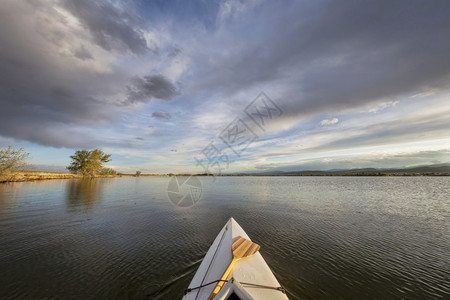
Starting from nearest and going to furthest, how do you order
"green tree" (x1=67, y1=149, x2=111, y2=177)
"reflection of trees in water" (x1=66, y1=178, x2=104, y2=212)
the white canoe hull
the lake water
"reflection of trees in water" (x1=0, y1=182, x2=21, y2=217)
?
the white canoe hull, the lake water, "reflection of trees in water" (x1=0, y1=182, x2=21, y2=217), "reflection of trees in water" (x1=66, y1=178, x2=104, y2=212), "green tree" (x1=67, y1=149, x2=111, y2=177)

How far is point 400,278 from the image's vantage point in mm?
6422

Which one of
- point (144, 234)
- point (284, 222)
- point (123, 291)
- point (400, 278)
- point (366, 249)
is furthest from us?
point (284, 222)

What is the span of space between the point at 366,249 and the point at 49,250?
1630cm

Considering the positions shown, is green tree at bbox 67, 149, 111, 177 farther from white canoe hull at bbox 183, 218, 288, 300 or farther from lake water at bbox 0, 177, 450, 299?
white canoe hull at bbox 183, 218, 288, 300

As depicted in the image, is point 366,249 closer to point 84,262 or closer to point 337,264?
point 337,264

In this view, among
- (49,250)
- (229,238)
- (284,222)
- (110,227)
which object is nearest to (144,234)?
(110,227)

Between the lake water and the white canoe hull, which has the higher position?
Answer: the white canoe hull

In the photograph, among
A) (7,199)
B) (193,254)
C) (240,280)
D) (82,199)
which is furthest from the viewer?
(82,199)

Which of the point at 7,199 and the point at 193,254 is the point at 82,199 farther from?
the point at 193,254

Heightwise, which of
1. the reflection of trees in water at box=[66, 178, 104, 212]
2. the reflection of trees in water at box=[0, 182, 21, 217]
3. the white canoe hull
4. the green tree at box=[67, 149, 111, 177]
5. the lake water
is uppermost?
the green tree at box=[67, 149, 111, 177]

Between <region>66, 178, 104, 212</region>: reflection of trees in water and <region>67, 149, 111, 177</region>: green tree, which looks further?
<region>67, 149, 111, 177</region>: green tree

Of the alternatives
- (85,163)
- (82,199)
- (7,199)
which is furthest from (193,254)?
(85,163)

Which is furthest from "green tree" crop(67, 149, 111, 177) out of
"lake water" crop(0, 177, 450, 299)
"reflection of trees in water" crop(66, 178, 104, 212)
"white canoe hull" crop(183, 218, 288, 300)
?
"white canoe hull" crop(183, 218, 288, 300)

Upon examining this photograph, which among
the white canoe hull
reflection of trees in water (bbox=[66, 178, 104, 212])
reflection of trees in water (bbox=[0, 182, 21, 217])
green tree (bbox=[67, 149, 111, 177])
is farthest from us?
green tree (bbox=[67, 149, 111, 177])
